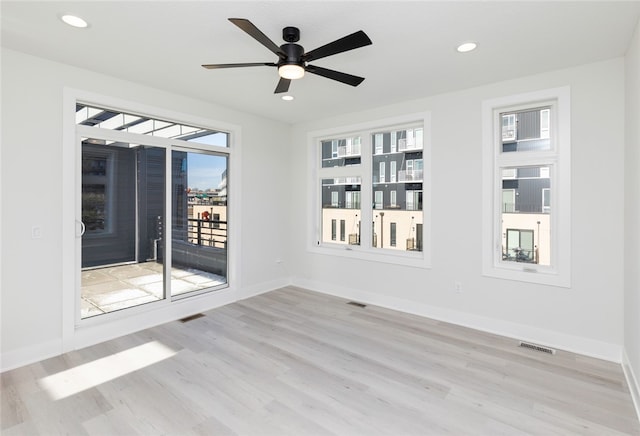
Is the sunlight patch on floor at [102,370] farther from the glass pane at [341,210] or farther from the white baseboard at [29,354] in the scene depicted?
the glass pane at [341,210]

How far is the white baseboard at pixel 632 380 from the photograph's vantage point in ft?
7.43

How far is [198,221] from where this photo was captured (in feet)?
14.6

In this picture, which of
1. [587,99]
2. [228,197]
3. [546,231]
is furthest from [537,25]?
[228,197]

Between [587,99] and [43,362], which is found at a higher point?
[587,99]

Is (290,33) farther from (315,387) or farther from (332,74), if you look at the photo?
(315,387)

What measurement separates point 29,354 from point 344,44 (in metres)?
3.76

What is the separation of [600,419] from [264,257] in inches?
164

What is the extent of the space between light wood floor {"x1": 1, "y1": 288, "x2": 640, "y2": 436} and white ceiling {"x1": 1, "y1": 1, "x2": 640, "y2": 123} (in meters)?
2.78

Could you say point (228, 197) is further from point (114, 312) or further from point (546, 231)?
point (546, 231)

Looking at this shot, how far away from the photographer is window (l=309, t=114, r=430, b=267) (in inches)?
170

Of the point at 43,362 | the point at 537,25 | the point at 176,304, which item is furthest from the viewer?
the point at 176,304

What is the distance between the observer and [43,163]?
9.83 feet

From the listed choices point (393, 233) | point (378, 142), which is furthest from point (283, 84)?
point (393, 233)

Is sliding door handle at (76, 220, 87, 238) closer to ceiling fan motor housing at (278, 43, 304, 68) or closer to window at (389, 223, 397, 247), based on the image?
ceiling fan motor housing at (278, 43, 304, 68)
